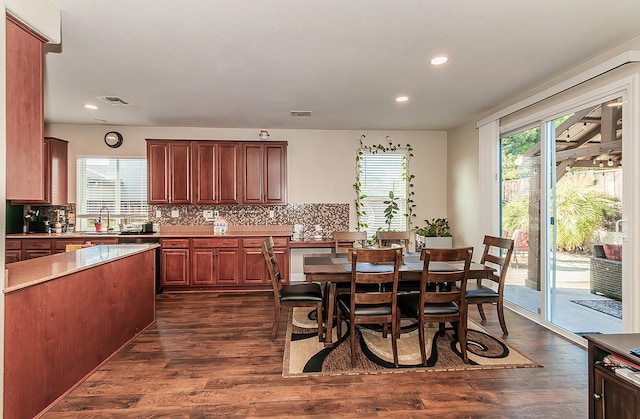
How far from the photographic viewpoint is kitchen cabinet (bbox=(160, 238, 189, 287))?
16.4ft

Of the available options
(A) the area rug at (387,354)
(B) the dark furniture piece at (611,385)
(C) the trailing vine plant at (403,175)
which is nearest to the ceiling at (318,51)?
(C) the trailing vine plant at (403,175)

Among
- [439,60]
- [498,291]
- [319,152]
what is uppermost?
[439,60]

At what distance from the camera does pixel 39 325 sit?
6.74ft

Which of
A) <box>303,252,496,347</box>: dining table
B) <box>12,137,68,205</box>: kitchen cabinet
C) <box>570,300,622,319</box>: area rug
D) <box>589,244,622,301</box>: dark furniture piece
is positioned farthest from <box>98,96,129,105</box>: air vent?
<box>570,300,622,319</box>: area rug

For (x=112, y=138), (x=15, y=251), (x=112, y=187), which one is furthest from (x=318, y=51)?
Result: (x=15, y=251)

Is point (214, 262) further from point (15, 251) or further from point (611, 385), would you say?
point (611, 385)

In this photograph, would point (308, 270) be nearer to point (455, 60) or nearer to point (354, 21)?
point (354, 21)

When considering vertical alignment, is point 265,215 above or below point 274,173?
below

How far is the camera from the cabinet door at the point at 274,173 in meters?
5.40

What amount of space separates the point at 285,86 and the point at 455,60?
5.69 ft

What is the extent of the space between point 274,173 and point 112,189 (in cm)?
276

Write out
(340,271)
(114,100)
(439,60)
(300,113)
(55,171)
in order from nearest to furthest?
(340,271)
(439,60)
(114,100)
(300,113)
(55,171)

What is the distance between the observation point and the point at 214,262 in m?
5.06

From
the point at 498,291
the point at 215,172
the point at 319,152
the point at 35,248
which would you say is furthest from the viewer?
the point at 319,152
